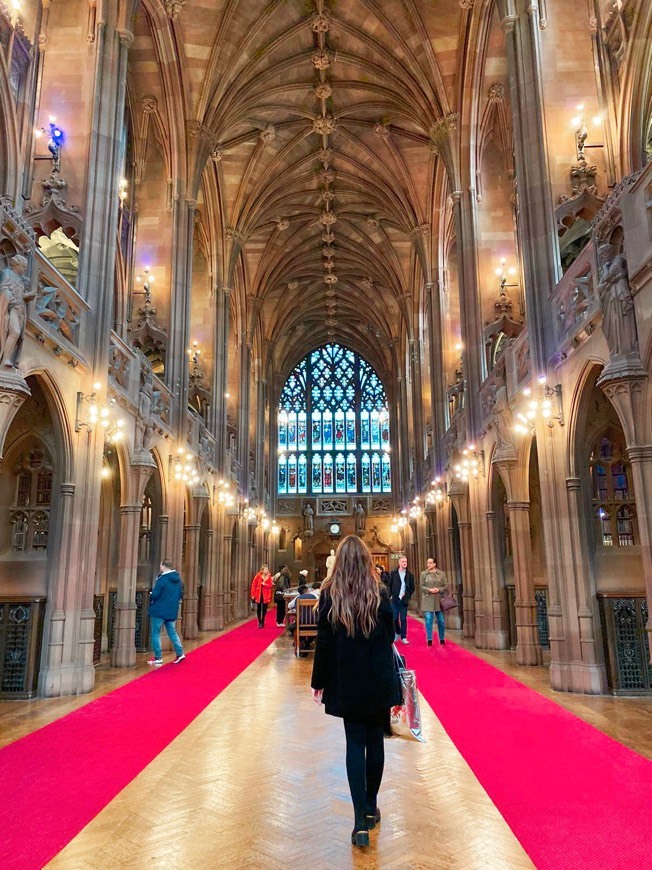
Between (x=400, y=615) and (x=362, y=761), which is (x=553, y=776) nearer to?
(x=362, y=761)

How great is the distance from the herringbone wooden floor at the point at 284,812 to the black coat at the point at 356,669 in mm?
779

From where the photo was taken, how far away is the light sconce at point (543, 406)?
9227 mm

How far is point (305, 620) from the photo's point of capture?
12062 mm

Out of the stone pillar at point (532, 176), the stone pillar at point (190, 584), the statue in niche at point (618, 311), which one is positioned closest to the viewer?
the statue in niche at point (618, 311)

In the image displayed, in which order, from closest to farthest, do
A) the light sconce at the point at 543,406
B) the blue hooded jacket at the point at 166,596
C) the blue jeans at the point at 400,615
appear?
the light sconce at the point at 543,406, the blue hooded jacket at the point at 166,596, the blue jeans at the point at 400,615

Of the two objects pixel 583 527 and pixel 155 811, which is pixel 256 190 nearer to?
pixel 583 527

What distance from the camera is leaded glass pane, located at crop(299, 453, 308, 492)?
130 feet

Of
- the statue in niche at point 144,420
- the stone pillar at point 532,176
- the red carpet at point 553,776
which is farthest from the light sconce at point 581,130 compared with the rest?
the statue in niche at point 144,420

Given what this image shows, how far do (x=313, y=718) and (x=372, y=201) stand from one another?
74.2 ft

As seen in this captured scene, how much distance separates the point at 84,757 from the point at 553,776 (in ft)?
12.8

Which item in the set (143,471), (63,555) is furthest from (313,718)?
(143,471)

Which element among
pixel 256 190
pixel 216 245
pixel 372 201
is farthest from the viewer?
pixel 372 201

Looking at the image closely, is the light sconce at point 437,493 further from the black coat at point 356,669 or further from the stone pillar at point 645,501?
the black coat at point 356,669

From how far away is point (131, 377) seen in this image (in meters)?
12.2
